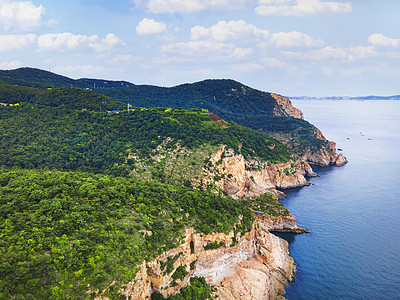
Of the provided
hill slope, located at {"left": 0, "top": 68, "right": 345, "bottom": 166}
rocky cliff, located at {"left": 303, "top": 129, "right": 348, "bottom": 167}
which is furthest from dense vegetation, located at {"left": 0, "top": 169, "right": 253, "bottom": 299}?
hill slope, located at {"left": 0, "top": 68, "right": 345, "bottom": 166}

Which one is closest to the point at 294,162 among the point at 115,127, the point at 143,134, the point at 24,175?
the point at 143,134

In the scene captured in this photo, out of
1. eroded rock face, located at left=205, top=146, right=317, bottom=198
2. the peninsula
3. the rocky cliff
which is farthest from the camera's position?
the rocky cliff

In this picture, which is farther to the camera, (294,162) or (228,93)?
(228,93)

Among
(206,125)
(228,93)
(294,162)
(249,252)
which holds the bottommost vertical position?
(249,252)

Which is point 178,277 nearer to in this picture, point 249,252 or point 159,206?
point 159,206

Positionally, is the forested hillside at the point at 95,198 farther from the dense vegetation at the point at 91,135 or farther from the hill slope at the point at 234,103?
the hill slope at the point at 234,103

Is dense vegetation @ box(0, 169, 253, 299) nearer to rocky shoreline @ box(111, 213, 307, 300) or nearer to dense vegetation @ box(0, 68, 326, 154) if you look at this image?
rocky shoreline @ box(111, 213, 307, 300)

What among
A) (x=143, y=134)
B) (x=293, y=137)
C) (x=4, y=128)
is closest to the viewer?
(x=4, y=128)
